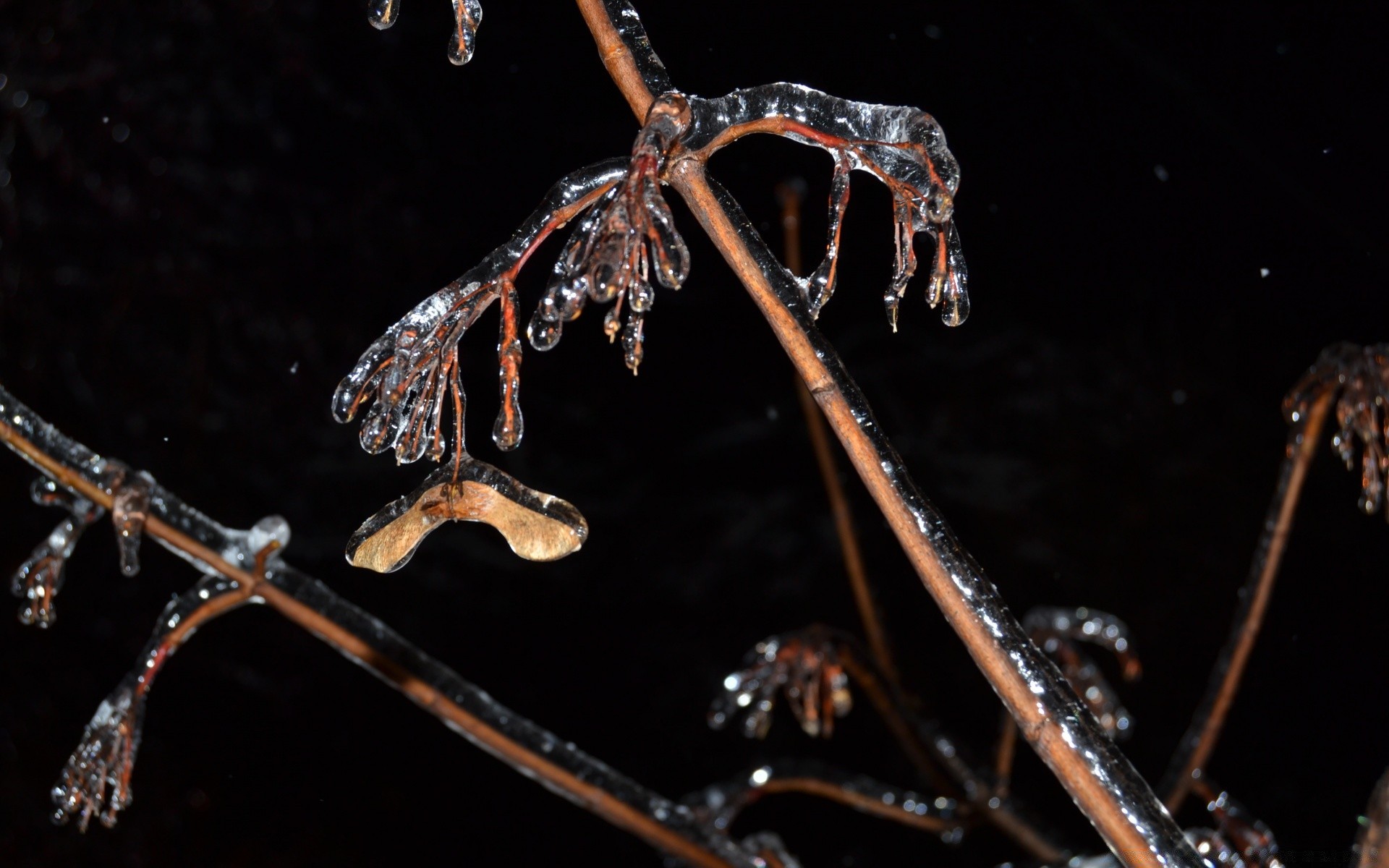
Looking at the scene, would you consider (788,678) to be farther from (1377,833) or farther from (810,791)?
(1377,833)

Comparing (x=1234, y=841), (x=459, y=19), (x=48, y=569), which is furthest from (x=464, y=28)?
(x=1234, y=841)

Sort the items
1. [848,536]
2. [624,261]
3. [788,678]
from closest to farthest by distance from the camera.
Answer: [624,261], [788,678], [848,536]

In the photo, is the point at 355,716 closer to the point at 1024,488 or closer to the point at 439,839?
the point at 439,839

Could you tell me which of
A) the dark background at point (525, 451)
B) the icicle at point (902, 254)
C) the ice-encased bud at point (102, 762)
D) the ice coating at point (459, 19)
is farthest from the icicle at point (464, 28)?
the dark background at point (525, 451)

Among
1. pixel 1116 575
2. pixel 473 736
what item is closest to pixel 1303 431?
pixel 473 736

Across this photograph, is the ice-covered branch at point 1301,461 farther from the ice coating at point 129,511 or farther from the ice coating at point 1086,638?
the ice coating at point 129,511

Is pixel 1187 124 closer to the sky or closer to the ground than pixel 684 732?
closer to the sky
